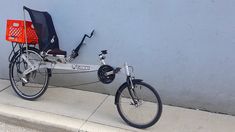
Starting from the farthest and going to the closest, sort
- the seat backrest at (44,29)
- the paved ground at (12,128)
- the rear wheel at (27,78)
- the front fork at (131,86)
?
the rear wheel at (27,78), the seat backrest at (44,29), the paved ground at (12,128), the front fork at (131,86)

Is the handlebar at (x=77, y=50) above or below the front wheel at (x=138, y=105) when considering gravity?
above

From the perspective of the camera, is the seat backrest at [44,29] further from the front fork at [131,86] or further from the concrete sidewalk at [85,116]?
the front fork at [131,86]

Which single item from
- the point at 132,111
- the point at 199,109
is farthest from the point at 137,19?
the point at 199,109

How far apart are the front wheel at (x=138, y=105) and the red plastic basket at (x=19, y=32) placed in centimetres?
147

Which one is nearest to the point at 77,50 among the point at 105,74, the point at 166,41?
the point at 105,74

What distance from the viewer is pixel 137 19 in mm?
3721

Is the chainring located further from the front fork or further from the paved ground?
the paved ground

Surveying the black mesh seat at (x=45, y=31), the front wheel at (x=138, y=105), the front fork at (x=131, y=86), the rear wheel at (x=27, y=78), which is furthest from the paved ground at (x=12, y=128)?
the front fork at (x=131, y=86)

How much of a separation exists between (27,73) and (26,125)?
0.77m

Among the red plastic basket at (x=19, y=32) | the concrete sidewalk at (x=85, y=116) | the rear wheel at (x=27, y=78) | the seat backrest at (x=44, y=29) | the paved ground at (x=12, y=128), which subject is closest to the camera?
the concrete sidewalk at (x=85, y=116)

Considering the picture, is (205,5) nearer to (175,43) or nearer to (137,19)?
(175,43)

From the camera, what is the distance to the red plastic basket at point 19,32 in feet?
12.7

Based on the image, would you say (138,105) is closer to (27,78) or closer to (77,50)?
(77,50)

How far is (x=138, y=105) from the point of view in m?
3.50
